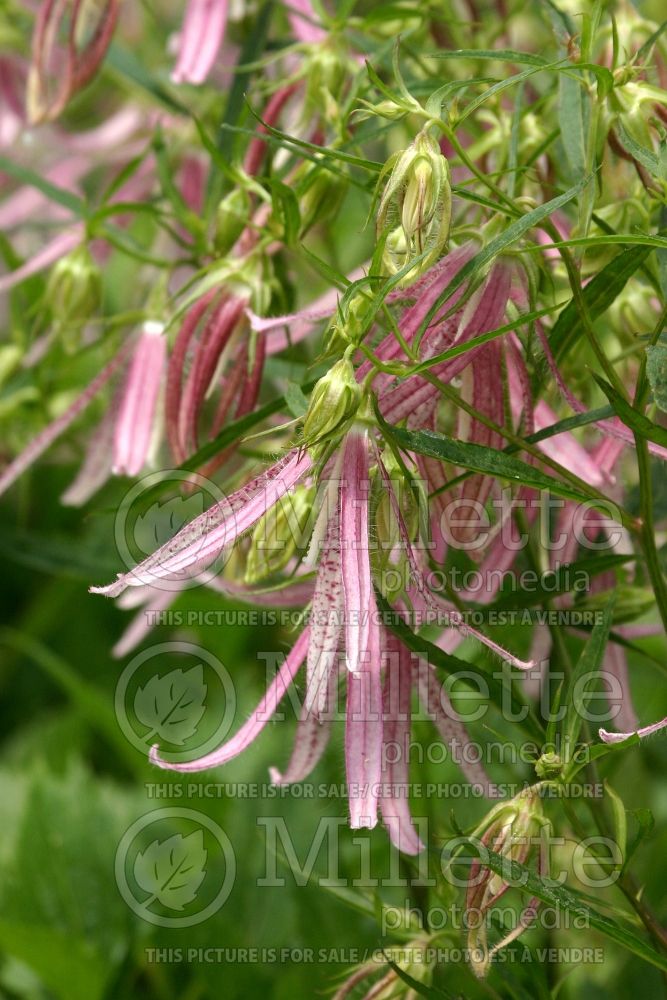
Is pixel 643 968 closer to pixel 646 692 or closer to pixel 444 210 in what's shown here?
pixel 646 692

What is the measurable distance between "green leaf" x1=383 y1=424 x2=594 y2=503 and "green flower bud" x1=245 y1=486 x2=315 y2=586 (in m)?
0.08

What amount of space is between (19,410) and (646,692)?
0.51 metres

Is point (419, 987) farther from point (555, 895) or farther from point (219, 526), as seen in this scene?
point (219, 526)

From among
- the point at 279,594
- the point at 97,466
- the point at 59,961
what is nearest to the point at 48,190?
the point at 97,466

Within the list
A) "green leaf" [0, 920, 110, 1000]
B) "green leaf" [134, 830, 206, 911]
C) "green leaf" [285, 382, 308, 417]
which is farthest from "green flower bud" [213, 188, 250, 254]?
"green leaf" [0, 920, 110, 1000]

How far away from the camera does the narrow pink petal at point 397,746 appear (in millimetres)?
465

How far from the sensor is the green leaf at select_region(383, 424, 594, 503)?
15.7 inches

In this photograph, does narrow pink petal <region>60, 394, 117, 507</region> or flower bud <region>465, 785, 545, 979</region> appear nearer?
flower bud <region>465, 785, 545, 979</region>

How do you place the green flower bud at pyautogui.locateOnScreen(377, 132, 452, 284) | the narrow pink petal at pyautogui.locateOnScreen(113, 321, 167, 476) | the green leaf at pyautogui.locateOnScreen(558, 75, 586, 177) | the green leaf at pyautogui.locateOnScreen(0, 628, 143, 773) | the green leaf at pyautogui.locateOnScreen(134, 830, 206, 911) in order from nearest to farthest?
the green flower bud at pyautogui.locateOnScreen(377, 132, 452, 284), the green leaf at pyautogui.locateOnScreen(558, 75, 586, 177), the narrow pink petal at pyautogui.locateOnScreen(113, 321, 167, 476), the green leaf at pyautogui.locateOnScreen(134, 830, 206, 911), the green leaf at pyautogui.locateOnScreen(0, 628, 143, 773)

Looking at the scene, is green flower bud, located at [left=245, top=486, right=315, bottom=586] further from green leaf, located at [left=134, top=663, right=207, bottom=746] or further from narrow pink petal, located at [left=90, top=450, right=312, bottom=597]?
green leaf, located at [left=134, top=663, right=207, bottom=746]

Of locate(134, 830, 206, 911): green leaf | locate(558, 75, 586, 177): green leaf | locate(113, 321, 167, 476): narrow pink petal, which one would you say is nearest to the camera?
locate(558, 75, 586, 177): green leaf

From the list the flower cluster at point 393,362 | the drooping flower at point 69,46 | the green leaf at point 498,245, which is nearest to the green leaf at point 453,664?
the flower cluster at point 393,362

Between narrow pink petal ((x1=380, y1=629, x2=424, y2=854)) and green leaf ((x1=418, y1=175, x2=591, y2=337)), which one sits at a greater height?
green leaf ((x1=418, y1=175, x2=591, y2=337))

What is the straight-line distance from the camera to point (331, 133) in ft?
1.92
